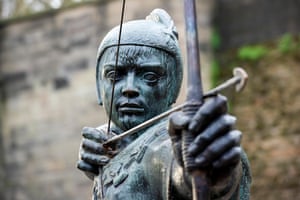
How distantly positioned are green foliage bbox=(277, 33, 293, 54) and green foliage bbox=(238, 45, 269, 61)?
0.17 meters

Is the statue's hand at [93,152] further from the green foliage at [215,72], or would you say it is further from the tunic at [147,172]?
the green foliage at [215,72]

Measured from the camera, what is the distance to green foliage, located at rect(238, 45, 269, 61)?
11.7 m

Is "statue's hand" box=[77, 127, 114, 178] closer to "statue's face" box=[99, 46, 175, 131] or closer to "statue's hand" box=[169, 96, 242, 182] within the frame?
"statue's face" box=[99, 46, 175, 131]

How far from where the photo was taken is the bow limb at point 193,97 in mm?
2230

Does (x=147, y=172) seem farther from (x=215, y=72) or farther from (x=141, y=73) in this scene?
(x=215, y=72)

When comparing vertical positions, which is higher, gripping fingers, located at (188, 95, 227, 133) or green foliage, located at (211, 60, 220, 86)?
green foliage, located at (211, 60, 220, 86)

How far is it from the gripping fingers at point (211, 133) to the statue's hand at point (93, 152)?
673mm

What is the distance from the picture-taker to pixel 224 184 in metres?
2.30

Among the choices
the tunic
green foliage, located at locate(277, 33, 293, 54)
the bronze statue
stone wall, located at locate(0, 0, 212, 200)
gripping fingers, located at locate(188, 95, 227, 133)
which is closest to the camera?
gripping fingers, located at locate(188, 95, 227, 133)

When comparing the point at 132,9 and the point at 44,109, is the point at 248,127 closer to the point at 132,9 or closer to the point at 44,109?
the point at 132,9

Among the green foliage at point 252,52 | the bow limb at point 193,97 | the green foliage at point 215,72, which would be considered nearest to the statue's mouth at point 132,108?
the bow limb at point 193,97

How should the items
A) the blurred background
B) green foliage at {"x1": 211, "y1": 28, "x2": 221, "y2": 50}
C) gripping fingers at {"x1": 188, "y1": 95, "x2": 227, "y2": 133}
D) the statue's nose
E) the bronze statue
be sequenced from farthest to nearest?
green foliage at {"x1": 211, "y1": 28, "x2": 221, "y2": 50}
the blurred background
the statue's nose
the bronze statue
gripping fingers at {"x1": 188, "y1": 95, "x2": 227, "y2": 133}

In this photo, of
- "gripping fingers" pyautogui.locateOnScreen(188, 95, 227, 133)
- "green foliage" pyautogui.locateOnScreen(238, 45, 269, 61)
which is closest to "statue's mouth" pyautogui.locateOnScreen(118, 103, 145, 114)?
"gripping fingers" pyautogui.locateOnScreen(188, 95, 227, 133)

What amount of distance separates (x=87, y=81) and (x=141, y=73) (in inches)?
393
